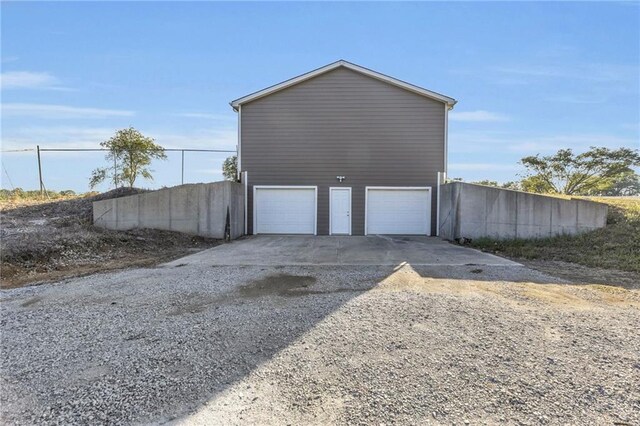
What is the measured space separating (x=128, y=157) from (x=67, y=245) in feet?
31.2

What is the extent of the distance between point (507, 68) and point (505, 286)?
9.82m

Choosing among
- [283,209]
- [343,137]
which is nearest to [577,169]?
[343,137]

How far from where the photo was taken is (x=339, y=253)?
8.37m

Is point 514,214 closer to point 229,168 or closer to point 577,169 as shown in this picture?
point 229,168

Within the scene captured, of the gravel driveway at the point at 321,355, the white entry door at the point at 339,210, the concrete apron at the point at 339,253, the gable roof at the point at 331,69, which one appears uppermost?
the gable roof at the point at 331,69

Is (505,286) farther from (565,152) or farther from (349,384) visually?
(565,152)

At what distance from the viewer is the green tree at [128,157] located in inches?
606

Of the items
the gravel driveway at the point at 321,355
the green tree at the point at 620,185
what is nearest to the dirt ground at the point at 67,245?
the gravel driveway at the point at 321,355

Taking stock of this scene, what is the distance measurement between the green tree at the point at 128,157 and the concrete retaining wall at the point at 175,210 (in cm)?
526

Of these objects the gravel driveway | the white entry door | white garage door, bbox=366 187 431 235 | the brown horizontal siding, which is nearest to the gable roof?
the brown horizontal siding

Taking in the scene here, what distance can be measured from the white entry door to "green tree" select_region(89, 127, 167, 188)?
A: 28.0 feet

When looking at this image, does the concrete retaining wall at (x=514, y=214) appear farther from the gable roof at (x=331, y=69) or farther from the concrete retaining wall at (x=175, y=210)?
the concrete retaining wall at (x=175, y=210)

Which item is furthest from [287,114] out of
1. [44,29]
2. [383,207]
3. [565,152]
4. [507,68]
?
[565,152]

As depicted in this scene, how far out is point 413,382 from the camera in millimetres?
2385
